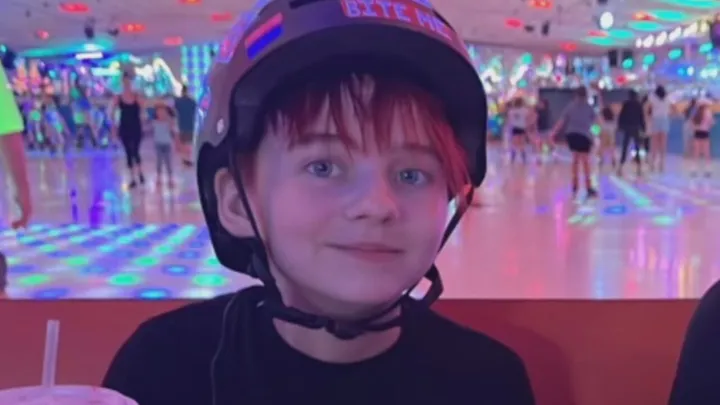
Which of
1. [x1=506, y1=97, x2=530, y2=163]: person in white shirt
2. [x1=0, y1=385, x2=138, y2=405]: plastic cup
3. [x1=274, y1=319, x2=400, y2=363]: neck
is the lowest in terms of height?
[x1=506, y1=97, x2=530, y2=163]: person in white shirt

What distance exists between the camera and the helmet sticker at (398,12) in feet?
2.54

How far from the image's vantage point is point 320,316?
801mm

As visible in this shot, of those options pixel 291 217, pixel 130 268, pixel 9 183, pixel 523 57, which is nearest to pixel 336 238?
pixel 291 217

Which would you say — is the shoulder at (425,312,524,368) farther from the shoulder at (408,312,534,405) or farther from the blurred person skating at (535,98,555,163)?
the blurred person skating at (535,98,555,163)

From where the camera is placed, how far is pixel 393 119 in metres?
0.78

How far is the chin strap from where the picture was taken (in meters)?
0.79

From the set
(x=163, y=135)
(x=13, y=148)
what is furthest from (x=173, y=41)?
(x=13, y=148)

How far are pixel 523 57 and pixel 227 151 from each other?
19309 mm

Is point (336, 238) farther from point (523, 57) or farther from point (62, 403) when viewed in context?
point (523, 57)

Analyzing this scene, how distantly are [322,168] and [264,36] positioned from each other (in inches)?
4.7

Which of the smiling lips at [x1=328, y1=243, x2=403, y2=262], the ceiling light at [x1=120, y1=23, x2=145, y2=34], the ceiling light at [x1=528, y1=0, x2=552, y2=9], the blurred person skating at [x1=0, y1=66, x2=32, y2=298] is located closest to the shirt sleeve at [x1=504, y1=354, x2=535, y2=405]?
the smiling lips at [x1=328, y1=243, x2=403, y2=262]

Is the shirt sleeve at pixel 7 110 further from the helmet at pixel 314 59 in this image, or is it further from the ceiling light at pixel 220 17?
the ceiling light at pixel 220 17

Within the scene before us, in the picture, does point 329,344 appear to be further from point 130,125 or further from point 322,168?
point 130,125

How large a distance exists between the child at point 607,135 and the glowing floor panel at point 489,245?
3.49 meters
